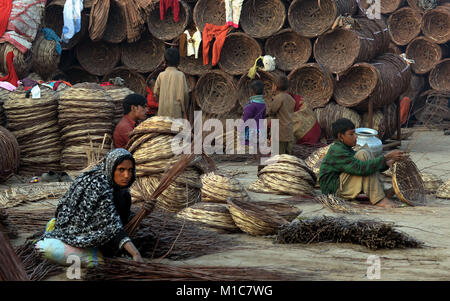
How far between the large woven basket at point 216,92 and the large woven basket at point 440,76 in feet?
19.3

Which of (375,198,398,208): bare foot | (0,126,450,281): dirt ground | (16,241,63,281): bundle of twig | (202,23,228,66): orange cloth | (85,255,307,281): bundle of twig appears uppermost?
(202,23,228,66): orange cloth

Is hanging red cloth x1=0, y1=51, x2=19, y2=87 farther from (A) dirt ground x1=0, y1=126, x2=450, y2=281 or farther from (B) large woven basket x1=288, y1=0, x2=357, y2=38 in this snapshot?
(A) dirt ground x1=0, y1=126, x2=450, y2=281

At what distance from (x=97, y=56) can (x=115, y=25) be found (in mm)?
685

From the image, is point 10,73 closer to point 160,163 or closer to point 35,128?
point 35,128

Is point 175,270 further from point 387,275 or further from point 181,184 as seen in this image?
point 181,184

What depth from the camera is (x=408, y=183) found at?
6.26 m

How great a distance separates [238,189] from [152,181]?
2.61 feet

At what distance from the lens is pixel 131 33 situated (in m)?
11.1

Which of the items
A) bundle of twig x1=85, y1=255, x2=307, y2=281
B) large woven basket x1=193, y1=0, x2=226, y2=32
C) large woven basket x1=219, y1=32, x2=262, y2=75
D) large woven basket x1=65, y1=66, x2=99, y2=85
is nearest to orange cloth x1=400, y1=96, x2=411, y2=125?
large woven basket x1=219, y1=32, x2=262, y2=75

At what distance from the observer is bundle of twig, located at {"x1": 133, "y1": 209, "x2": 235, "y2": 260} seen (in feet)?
13.6

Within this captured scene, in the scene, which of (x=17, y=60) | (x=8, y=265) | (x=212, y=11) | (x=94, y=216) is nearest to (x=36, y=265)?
(x=94, y=216)

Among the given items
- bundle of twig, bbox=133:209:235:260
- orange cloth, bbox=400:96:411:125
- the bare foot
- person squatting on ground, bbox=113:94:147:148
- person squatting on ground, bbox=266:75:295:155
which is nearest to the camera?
bundle of twig, bbox=133:209:235:260

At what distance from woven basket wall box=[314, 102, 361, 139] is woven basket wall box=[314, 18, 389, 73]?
60 centimetres
